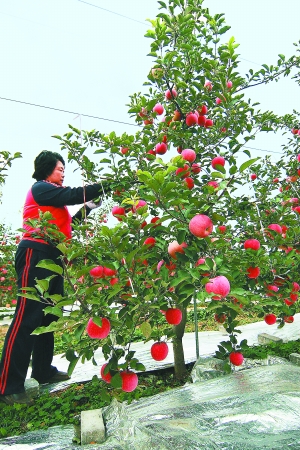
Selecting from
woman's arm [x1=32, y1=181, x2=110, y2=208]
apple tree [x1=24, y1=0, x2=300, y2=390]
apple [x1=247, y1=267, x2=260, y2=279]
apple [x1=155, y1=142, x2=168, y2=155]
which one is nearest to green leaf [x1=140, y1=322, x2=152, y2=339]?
apple tree [x1=24, y1=0, x2=300, y2=390]

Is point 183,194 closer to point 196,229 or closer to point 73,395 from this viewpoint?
point 196,229

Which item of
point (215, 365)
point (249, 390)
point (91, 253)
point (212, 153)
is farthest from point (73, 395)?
point (212, 153)

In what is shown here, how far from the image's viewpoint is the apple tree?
4.01 feet

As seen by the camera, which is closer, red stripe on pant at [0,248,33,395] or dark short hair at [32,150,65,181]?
red stripe on pant at [0,248,33,395]

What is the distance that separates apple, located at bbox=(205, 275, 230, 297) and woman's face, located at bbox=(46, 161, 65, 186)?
145 centimetres

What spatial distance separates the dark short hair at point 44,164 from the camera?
2273 mm

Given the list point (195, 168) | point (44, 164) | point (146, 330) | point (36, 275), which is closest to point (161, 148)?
point (195, 168)

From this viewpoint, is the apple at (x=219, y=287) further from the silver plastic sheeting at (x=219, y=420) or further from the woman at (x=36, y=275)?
the woman at (x=36, y=275)

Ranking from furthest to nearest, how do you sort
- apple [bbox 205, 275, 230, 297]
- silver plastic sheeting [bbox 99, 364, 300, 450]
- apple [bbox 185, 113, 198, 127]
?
1. apple [bbox 185, 113, 198, 127]
2. apple [bbox 205, 275, 230, 297]
3. silver plastic sheeting [bbox 99, 364, 300, 450]

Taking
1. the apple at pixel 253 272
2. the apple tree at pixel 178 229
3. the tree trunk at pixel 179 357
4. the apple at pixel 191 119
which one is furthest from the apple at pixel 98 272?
the apple at pixel 191 119

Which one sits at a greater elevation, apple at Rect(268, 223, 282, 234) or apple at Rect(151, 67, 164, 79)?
apple at Rect(151, 67, 164, 79)

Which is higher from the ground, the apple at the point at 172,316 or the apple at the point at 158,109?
the apple at the point at 158,109

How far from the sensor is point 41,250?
2.05 m

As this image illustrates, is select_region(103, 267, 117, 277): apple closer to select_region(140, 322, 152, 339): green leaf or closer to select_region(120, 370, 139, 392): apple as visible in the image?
select_region(140, 322, 152, 339): green leaf
